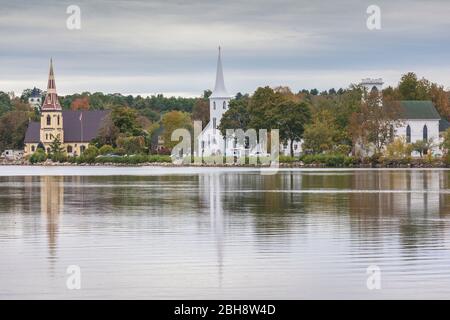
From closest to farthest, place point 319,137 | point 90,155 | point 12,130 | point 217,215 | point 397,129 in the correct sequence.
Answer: point 217,215 < point 319,137 < point 397,129 < point 90,155 < point 12,130

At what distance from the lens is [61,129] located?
169750mm

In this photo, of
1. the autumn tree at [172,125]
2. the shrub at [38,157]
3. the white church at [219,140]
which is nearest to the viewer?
the white church at [219,140]

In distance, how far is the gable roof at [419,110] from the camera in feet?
412

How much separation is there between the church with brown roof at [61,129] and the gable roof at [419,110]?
5803cm

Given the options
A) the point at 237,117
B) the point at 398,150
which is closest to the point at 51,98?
the point at 237,117

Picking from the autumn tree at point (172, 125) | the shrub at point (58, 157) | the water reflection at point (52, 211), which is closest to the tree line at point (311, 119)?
the autumn tree at point (172, 125)

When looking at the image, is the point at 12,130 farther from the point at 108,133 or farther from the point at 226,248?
the point at 226,248

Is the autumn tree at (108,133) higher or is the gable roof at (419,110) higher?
the gable roof at (419,110)

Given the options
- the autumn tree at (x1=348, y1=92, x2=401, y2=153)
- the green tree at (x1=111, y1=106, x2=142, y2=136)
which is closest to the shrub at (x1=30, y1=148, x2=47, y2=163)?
the green tree at (x1=111, y1=106, x2=142, y2=136)

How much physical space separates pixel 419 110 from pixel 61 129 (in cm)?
6683

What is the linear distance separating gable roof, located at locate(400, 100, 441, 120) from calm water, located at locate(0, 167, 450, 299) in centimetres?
8766

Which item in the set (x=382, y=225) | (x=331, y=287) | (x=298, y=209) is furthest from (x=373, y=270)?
(x=298, y=209)

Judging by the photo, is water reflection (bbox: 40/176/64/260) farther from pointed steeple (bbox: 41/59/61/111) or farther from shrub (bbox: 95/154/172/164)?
pointed steeple (bbox: 41/59/61/111)

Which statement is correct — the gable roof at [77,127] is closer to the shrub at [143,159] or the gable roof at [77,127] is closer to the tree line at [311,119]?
the tree line at [311,119]
